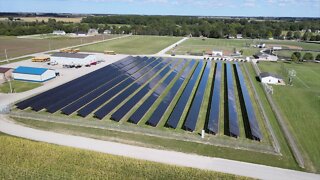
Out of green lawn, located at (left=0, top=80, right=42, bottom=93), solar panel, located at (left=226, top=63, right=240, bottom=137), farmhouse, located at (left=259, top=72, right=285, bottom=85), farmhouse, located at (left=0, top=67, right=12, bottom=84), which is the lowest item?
green lawn, located at (left=0, top=80, right=42, bottom=93)

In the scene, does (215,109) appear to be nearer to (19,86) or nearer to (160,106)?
(160,106)

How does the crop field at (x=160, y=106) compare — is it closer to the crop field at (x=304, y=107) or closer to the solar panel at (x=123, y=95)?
the solar panel at (x=123, y=95)

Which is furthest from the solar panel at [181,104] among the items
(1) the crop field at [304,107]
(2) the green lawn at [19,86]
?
(2) the green lawn at [19,86]

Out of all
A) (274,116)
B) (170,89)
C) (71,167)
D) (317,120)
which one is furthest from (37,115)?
(317,120)

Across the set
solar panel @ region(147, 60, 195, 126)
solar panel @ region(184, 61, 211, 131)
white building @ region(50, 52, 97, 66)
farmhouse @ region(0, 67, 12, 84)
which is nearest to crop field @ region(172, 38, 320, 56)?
white building @ region(50, 52, 97, 66)

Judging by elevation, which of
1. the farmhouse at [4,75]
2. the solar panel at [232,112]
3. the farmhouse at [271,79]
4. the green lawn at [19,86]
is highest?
the farmhouse at [271,79]

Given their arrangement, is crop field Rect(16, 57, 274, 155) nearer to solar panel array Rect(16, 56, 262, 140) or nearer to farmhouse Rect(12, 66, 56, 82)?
solar panel array Rect(16, 56, 262, 140)
